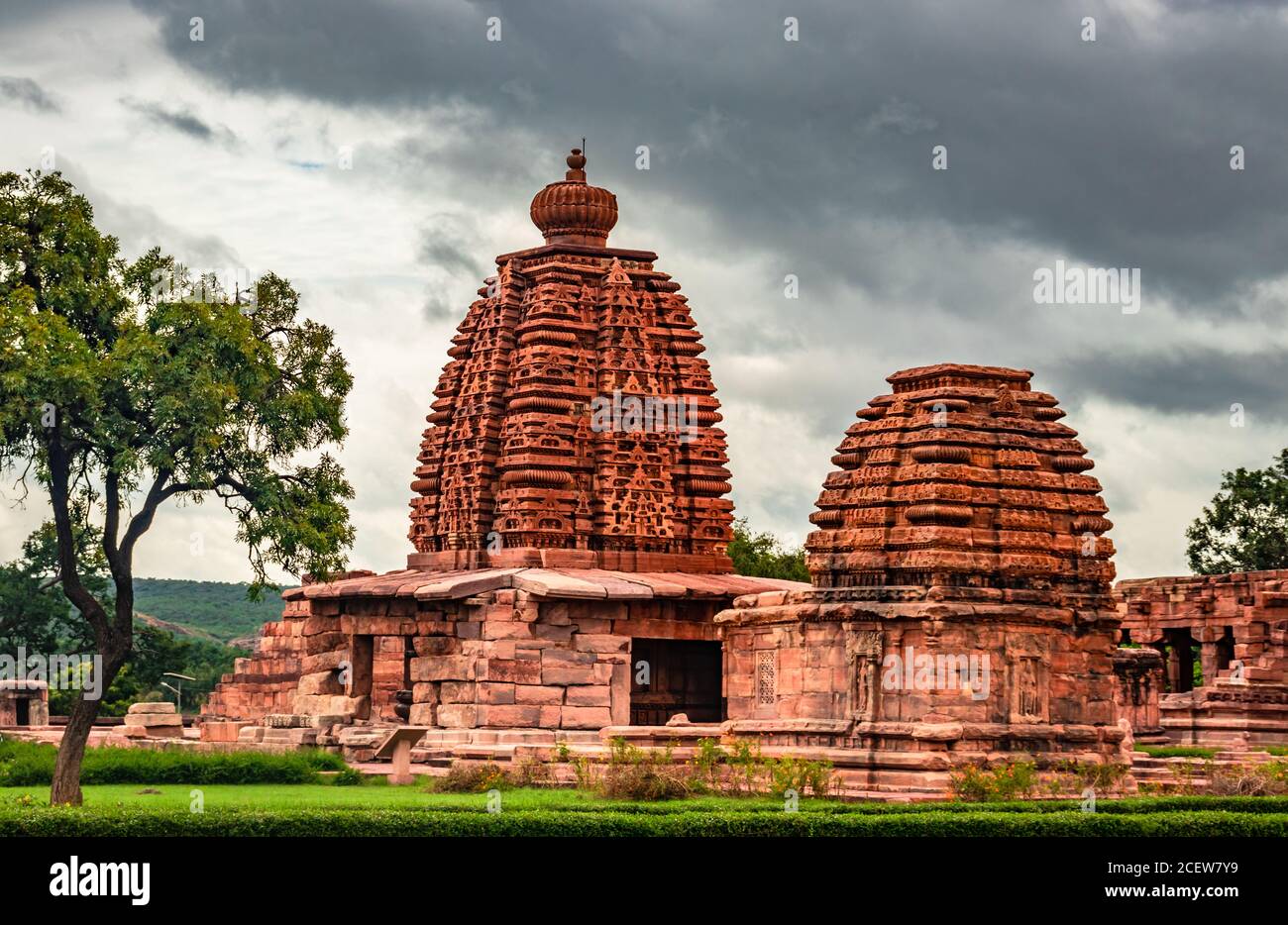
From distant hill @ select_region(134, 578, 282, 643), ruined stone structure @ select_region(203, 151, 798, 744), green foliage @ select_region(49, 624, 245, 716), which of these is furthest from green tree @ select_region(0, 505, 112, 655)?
distant hill @ select_region(134, 578, 282, 643)

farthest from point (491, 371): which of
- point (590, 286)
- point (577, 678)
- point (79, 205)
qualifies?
point (79, 205)

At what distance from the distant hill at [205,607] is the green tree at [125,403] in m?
71.2

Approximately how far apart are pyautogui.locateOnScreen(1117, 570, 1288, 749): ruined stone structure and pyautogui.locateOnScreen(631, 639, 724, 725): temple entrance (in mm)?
8192

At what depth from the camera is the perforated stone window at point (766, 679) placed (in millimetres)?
27969

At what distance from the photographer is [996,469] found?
2744cm

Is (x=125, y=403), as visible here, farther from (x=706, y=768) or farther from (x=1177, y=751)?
(x=1177, y=751)

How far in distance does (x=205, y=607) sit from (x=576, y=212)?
8543cm

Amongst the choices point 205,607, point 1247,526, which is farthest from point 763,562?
point 205,607

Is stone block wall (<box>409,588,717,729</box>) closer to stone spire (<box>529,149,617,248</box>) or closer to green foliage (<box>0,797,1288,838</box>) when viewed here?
stone spire (<box>529,149,617,248</box>)

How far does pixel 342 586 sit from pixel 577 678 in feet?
14.7

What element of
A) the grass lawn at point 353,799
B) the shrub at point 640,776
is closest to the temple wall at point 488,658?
the grass lawn at point 353,799

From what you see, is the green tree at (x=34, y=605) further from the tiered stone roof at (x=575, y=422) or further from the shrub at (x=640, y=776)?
the shrub at (x=640, y=776)

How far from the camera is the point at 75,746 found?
82.9ft
